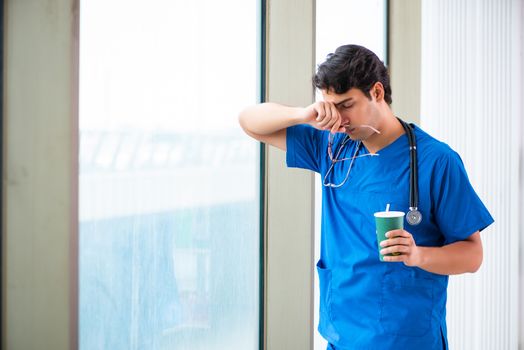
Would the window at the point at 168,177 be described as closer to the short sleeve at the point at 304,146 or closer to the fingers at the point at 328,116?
the short sleeve at the point at 304,146

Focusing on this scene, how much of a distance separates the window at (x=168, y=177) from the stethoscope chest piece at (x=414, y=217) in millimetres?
778

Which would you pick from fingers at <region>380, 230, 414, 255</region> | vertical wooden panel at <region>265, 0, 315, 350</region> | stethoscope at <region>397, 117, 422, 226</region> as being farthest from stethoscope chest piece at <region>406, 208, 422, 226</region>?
vertical wooden panel at <region>265, 0, 315, 350</region>

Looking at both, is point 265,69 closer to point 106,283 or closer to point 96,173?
point 96,173

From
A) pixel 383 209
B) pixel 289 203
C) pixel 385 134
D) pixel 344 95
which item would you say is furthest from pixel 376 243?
pixel 289 203

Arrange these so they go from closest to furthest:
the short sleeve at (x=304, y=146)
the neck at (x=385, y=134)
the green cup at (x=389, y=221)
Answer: the green cup at (x=389, y=221)
the neck at (x=385, y=134)
the short sleeve at (x=304, y=146)

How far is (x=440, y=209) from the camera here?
52.7 inches

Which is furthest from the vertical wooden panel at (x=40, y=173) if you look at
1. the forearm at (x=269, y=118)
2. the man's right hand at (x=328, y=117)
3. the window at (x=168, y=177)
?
the man's right hand at (x=328, y=117)

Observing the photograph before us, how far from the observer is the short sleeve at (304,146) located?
1.60m

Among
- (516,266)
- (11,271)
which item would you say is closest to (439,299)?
(11,271)

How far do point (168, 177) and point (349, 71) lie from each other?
705 millimetres

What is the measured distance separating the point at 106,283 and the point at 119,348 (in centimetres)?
22

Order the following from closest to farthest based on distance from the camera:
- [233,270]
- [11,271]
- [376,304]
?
[11,271] < [376,304] < [233,270]

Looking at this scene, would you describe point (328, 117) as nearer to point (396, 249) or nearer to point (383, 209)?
point (383, 209)

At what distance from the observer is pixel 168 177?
1697 millimetres
